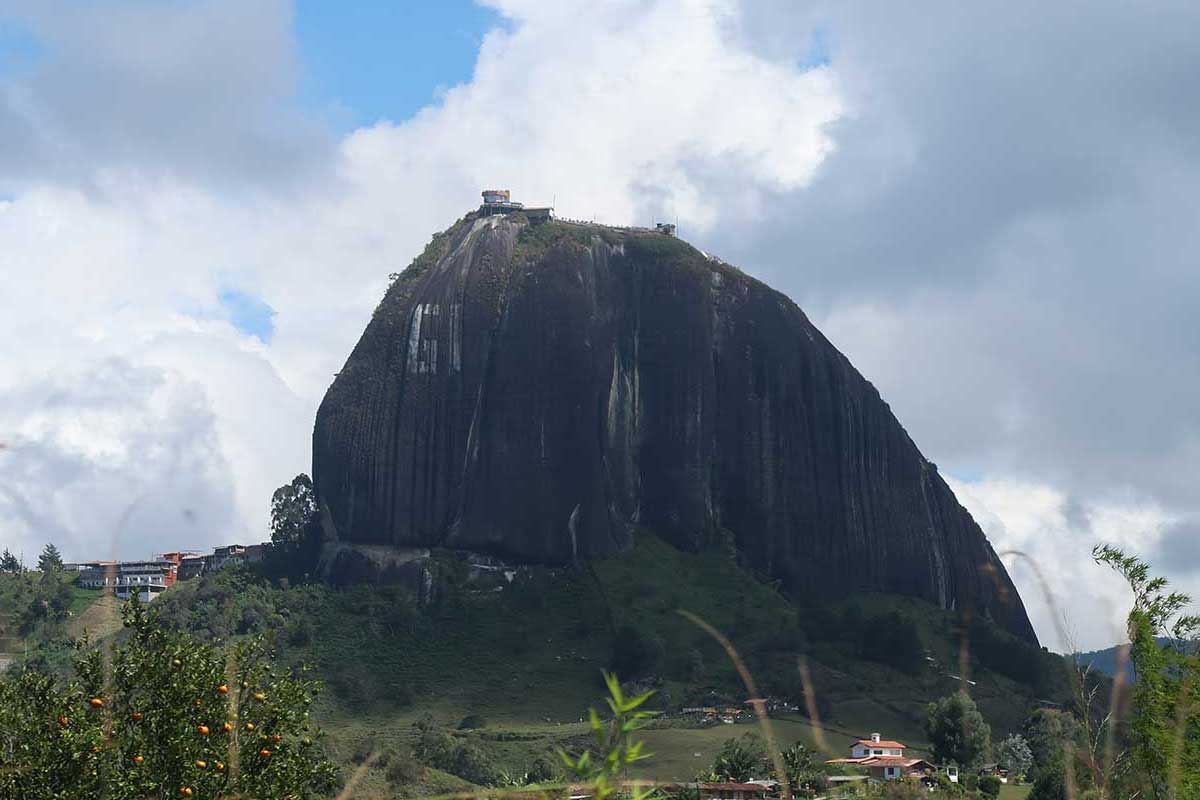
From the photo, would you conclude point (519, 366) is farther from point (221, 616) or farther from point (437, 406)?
point (221, 616)

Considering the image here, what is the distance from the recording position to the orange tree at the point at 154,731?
22375 mm

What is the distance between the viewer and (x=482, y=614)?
12169 cm

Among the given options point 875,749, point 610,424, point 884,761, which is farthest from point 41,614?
point 884,761

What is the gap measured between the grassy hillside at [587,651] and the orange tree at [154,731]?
65084mm

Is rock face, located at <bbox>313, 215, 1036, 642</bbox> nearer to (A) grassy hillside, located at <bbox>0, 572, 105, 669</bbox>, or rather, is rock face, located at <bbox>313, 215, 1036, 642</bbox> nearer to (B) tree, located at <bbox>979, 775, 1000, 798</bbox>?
(A) grassy hillside, located at <bbox>0, 572, 105, 669</bbox>

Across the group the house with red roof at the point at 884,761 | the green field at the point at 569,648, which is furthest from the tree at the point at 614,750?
the green field at the point at 569,648

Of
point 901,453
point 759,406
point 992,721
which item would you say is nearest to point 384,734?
point 992,721

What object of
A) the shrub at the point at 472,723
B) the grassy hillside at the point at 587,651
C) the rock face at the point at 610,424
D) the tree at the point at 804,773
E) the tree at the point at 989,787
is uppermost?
the rock face at the point at 610,424

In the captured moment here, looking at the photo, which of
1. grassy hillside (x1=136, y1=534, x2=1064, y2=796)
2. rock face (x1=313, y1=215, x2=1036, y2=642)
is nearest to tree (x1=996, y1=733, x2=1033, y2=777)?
grassy hillside (x1=136, y1=534, x2=1064, y2=796)

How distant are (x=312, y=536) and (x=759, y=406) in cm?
3468

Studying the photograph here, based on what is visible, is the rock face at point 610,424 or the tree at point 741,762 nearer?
the tree at point 741,762

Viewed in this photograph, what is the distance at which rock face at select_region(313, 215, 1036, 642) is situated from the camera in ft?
430

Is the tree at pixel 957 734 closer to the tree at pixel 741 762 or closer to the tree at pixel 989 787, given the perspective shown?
the tree at pixel 989 787

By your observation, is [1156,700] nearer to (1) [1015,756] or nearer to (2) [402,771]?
(2) [402,771]
